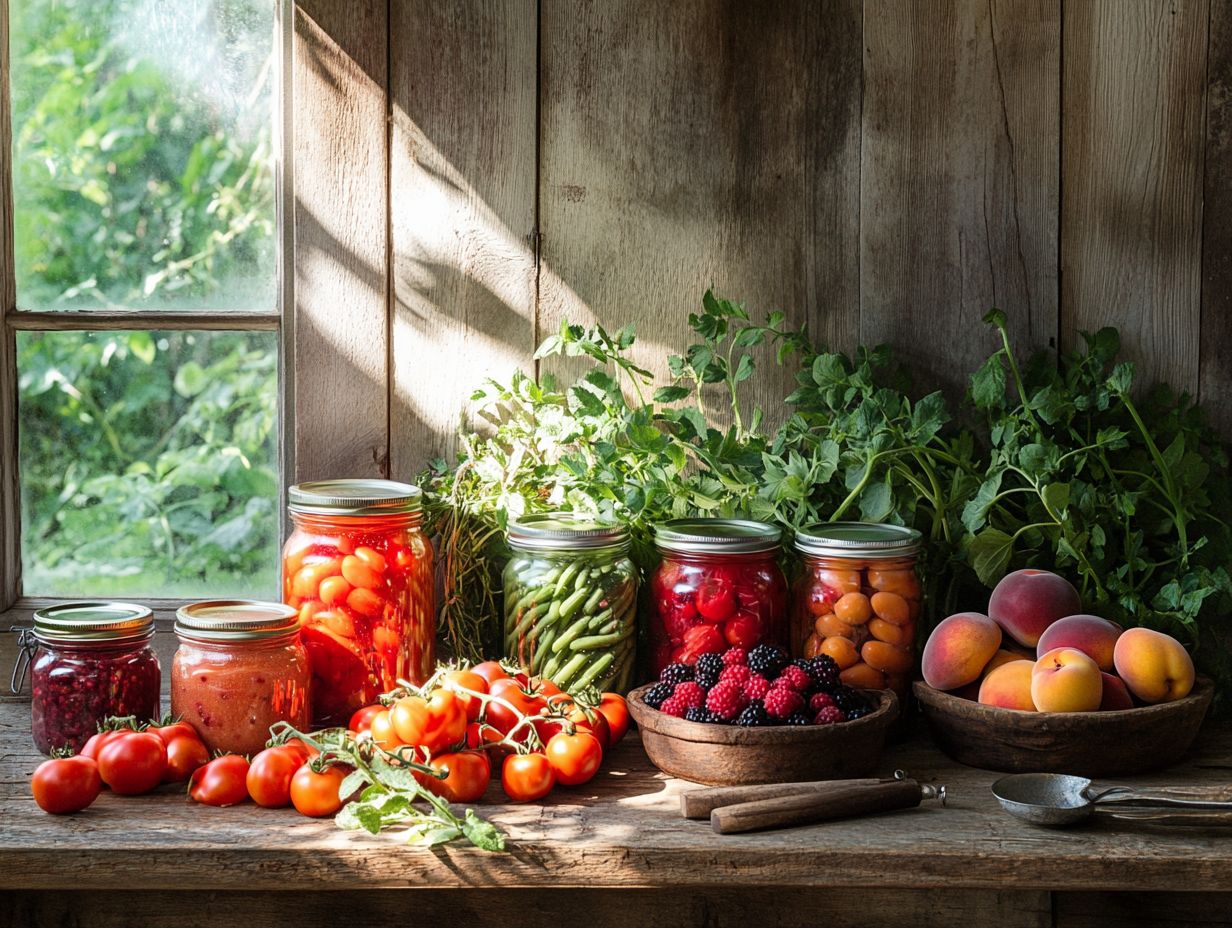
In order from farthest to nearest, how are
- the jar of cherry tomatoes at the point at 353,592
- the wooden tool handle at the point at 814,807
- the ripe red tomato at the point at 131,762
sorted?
1. the jar of cherry tomatoes at the point at 353,592
2. the ripe red tomato at the point at 131,762
3. the wooden tool handle at the point at 814,807

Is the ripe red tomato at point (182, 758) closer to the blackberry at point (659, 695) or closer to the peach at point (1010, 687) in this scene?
the blackberry at point (659, 695)

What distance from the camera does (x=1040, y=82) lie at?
200 centimetres

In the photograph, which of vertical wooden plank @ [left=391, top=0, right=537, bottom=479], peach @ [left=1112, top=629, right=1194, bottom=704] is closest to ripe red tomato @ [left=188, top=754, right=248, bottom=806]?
vertical wooden plank @ [left=391, top=0, right=537, bottom=479]

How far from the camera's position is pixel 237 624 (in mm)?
1632

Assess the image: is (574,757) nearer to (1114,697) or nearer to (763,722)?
(763,722)

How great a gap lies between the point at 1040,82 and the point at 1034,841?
1.21 meters

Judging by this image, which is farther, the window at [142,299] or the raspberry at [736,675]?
the window at [142,299]

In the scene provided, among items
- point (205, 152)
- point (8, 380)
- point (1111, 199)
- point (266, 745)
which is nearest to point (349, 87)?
point (205, 152)

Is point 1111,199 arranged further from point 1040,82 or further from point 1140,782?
point 1140,782

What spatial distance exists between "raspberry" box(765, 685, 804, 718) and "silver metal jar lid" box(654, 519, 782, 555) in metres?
0.25

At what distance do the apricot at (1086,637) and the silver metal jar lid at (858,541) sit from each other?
216 millimetres

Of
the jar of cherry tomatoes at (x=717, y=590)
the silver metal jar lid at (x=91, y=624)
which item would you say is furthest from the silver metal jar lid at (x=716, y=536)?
the silver metal jar lid at (x=91, y=624)

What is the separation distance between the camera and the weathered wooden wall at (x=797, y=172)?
2.00 m

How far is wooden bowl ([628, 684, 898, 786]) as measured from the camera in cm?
156
